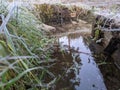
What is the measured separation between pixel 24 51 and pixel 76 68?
660 mm

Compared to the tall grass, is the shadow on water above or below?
below

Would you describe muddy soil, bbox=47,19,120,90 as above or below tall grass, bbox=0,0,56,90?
below

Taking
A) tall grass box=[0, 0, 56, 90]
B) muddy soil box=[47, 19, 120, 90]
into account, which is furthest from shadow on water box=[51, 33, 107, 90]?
tall grass box=[0, 0, 56, 90]

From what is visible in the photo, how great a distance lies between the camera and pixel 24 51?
1.96 m

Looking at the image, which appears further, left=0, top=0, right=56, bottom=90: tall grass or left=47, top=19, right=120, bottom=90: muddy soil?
left=47, top=19, right=120, bottom=90: muddy soil

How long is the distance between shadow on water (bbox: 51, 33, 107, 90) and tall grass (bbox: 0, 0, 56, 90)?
0.13 metres

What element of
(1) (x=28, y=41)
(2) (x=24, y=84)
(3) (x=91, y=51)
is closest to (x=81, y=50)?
(3) (x=91, y=51)

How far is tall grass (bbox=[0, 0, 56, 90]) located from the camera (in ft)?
5.14

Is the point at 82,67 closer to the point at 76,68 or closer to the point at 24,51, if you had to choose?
the point at 76,68

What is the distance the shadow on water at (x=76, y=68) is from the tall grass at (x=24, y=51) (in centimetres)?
13

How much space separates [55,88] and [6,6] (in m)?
0.95

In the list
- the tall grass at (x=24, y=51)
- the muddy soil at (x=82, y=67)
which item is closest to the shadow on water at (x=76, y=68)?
the muddy soil at (x=82, y=67)

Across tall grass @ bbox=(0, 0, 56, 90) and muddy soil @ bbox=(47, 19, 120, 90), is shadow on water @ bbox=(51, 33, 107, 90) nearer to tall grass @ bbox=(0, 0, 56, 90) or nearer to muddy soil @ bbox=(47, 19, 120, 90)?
muddy soil @ bbox=(47, 19, 120, 90)

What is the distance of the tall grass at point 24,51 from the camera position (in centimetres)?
157
